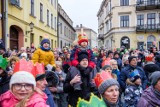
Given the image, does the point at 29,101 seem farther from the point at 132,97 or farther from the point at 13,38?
the point at 13,38

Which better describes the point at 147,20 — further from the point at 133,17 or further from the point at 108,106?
the point at 108,106

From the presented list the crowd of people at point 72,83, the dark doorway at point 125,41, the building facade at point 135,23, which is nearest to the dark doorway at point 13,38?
the crowd of people at point 72,83

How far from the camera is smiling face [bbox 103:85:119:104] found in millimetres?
3277

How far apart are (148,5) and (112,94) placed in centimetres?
3915

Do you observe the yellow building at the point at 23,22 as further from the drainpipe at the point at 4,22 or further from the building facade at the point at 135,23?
the building facade at the point at 135,23

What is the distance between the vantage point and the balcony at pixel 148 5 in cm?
4012

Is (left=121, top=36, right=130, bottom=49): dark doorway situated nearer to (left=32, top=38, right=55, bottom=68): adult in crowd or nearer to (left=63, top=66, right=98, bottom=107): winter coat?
(left=32, top=38, right=55, bottom=68): adult in crowd

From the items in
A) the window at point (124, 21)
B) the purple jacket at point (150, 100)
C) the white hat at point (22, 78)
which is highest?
the window at point (124, 21)

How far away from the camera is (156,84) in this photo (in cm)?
400

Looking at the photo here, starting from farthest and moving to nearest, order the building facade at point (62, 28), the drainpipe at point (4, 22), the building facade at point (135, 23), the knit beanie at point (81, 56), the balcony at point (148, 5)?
1. the building facade at point (135, 23)
2. the balcony at point (148, 5)
3. the building facade at point (62, 28)
4. the drainpipe at point (4, 22)
5. the knit beanie at point (81, 56)

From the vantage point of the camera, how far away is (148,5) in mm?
40438

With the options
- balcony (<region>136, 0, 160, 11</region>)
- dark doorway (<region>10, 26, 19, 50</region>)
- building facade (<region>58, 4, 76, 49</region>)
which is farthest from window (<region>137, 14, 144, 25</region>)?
dark doorway (<region>10, 26, 19, 50</region>)

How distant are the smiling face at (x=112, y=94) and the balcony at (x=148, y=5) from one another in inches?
1529

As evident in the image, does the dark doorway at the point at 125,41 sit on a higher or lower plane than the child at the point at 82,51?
higher
